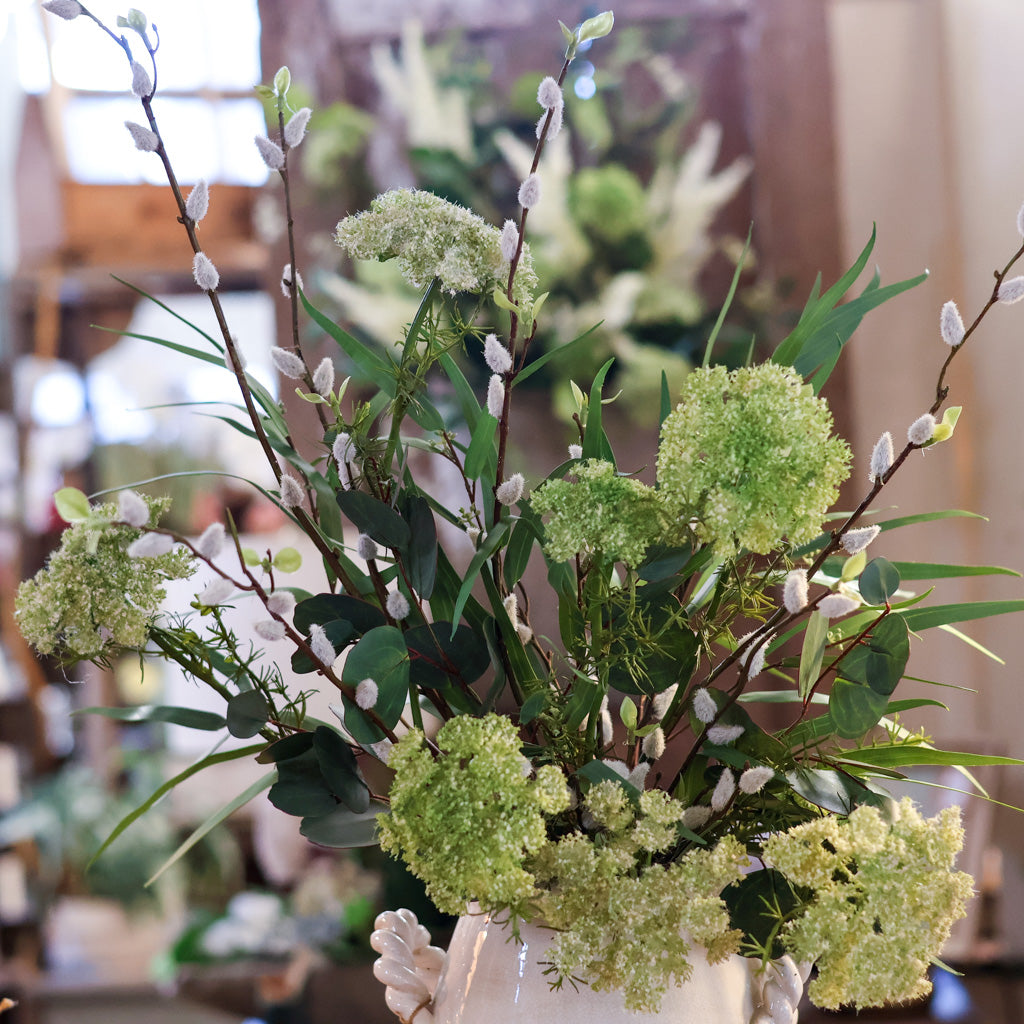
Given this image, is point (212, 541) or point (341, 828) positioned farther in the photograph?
point (341, 828)

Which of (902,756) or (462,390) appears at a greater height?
(462,390)

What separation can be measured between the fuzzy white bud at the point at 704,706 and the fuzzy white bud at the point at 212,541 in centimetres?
21

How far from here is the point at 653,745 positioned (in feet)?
1.61

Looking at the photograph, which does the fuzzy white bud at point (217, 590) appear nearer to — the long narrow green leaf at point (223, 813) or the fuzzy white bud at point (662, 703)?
the long narrow green leaf at point (223, 813)

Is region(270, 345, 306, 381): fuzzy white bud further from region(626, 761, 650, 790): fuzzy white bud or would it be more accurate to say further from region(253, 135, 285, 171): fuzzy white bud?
region(626, 761, 650, 790): fuzzy white bud

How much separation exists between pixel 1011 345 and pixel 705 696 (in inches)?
57.3

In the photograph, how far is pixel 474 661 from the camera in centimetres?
49

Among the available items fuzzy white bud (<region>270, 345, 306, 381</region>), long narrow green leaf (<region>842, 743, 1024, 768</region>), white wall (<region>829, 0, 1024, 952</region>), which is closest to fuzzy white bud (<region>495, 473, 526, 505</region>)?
fuzzy white bud (<region>270, 345, 306, 381</region>)

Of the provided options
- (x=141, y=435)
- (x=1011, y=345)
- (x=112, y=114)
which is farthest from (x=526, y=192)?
(x=112, y=114)

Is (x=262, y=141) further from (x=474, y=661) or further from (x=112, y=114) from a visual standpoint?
(x=112, y=114)

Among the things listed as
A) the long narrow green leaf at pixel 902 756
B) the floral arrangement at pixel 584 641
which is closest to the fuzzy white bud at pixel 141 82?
the floral arrangement at pixel 584 641

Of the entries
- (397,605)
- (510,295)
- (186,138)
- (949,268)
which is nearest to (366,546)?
(397,605)

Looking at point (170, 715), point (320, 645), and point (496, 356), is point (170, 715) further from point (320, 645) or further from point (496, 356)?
point (496, 356)

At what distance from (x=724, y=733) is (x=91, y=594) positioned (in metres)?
0.28
